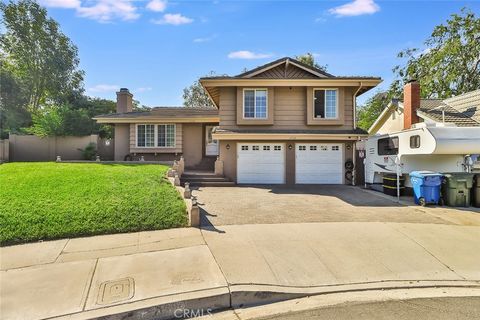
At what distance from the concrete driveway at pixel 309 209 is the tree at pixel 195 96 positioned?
3031 centimetres

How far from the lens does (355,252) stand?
231 inches

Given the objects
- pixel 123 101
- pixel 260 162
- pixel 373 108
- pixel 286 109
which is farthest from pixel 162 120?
pixel 373 108

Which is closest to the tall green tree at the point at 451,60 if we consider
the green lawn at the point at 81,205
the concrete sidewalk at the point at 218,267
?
the concrete sidewalk at the point at 218,267

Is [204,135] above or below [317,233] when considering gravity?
above

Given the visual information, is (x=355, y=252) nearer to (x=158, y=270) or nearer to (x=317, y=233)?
(x=317, y=233)

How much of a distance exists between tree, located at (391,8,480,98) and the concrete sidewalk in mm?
23488

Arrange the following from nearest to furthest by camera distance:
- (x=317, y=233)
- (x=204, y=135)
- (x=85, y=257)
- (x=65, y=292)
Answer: (x=65, y=292), (x=85, y=257), (x=317, y=233), (x=204, y=135)

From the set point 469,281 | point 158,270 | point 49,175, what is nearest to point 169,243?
point 158,270

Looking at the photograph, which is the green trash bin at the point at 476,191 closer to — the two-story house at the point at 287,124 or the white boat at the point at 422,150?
the white boat at the point at 422,150

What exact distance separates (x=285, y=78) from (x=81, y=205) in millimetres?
10881

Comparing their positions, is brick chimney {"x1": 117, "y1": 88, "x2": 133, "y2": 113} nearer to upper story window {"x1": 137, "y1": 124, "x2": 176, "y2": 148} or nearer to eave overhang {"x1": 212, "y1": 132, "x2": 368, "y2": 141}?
upper story window {"x1": 137, "y1": 124, "x2": 176, "y2": 148}

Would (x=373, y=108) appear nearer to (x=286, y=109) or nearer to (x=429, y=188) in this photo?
(x=286, y=109)

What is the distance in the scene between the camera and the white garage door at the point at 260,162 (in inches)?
584

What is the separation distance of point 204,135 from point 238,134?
472cm
